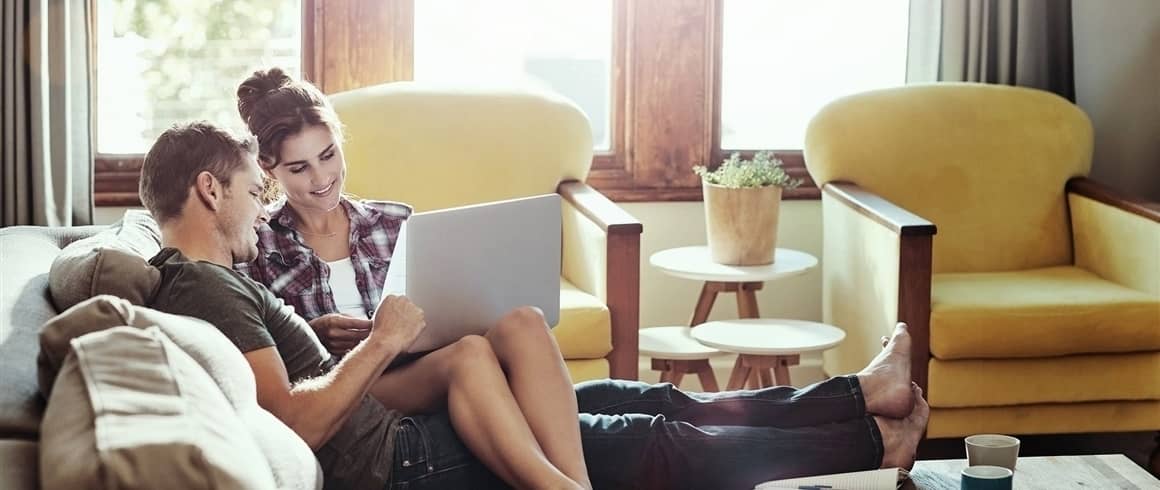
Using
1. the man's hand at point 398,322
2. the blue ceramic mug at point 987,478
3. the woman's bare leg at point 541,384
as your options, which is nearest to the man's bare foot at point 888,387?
the blue ceramic mug at point 987,478

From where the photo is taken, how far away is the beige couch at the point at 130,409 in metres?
1.12

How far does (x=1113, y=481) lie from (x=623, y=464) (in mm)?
721

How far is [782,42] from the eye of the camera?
4180mm

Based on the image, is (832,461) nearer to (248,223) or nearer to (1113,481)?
(1113,481)

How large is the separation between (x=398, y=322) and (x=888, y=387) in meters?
0.80

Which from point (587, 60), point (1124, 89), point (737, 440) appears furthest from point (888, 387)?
point (1124, 89)

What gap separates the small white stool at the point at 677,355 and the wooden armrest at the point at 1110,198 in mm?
1120

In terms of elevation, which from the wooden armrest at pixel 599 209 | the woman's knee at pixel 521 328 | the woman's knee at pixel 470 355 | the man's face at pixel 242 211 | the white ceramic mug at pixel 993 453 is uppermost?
the man's face at pixel 242 211

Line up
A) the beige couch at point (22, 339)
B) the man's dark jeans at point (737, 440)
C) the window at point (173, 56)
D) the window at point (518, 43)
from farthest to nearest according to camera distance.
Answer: the window at point (518, 43) < the window at point (173, 56) < the man's dark jeans at point (737, 440) < the beige couch at point (22, 339)

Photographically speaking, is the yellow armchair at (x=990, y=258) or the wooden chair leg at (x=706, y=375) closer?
the yellow armchair at (x=990, y=258)

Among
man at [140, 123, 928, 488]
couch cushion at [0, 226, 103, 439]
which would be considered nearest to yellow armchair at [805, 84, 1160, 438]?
man at [140, 123, 928, 488]

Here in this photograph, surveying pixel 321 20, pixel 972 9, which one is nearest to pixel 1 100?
pixel 321 20

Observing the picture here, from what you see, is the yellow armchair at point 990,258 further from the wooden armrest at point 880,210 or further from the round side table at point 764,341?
the round side table at point 764,341

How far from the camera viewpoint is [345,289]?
2480 millimetres
